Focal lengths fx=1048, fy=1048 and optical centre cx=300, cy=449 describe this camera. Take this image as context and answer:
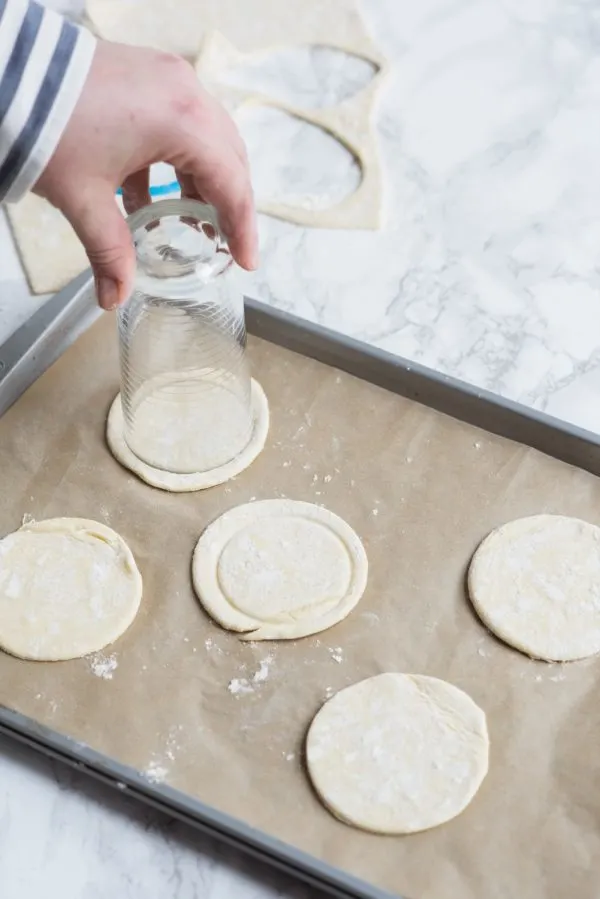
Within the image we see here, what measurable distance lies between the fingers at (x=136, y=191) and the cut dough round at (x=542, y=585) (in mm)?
497

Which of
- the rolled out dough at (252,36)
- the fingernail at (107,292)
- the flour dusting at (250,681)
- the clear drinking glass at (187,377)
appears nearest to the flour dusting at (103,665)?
the flour dusting at (250,681)

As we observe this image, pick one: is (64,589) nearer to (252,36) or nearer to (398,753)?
(398,753)

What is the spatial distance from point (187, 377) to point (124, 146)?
35 centimetres

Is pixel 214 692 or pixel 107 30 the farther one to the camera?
pixel 107 30

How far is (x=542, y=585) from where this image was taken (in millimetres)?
1025

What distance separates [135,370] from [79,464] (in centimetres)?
12

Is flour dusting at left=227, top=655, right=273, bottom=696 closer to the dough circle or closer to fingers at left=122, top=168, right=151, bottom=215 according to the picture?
the dough circle

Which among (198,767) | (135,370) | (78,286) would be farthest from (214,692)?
(78,286)

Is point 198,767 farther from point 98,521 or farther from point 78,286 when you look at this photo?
point 78,286

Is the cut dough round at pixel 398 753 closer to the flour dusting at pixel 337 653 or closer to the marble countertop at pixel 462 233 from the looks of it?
the flour dusting at pixel 337 653

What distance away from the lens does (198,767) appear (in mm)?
910

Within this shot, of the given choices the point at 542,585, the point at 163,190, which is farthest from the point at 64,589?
the point at 163,190

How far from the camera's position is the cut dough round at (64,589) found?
3.22ft

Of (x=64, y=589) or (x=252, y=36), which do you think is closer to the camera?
Answer: (x=64, y=589)
